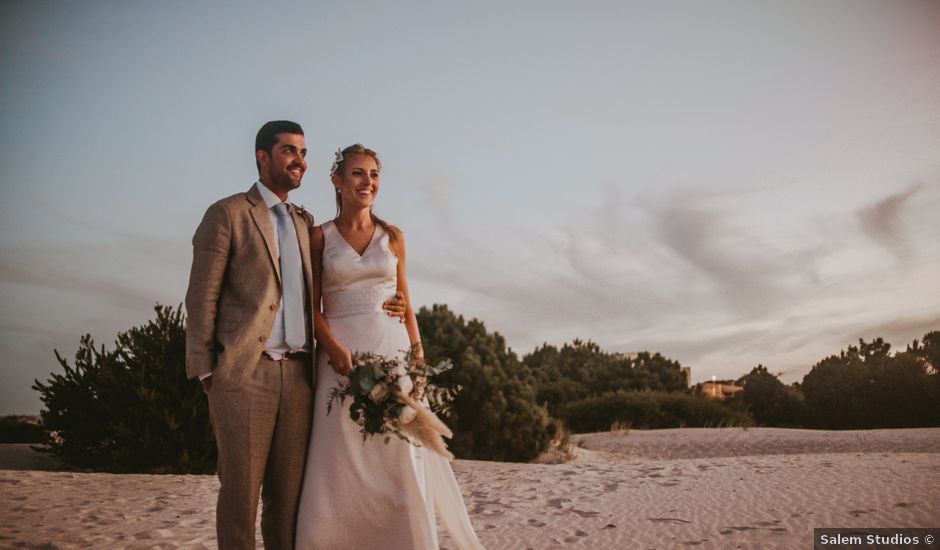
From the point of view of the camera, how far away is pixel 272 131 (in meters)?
4.03

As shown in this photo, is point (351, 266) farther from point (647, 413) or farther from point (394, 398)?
point (647, 413)

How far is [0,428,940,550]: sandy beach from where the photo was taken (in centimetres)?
639

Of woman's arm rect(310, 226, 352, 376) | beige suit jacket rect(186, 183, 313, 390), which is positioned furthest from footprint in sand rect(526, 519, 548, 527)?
beige suit jacket rect(186, 183, 313, 390)

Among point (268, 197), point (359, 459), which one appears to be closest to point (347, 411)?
point (359, 459)

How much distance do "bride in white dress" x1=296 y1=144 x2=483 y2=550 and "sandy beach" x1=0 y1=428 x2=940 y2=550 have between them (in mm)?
2330

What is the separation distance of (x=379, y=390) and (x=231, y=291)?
37.9 inches

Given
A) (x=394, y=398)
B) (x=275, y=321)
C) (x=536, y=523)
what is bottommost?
(x=536, y=523)

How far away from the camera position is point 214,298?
3.85 meters

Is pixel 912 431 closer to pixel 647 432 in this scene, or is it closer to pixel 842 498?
pixel 647 432

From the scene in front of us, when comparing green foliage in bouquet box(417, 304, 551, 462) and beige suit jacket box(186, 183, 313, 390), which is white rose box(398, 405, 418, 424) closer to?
beige suit jacket box(186, 183, 313, 390)

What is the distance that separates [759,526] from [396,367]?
4.25 meters

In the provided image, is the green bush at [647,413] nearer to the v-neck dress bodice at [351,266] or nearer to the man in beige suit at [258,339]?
the v-neck dress bodice at [351,266]

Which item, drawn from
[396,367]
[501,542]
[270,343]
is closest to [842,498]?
[501,542]

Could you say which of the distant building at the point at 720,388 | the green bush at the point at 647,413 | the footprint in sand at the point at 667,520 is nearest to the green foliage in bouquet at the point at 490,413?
the footprint in sand at the point at 667,520
